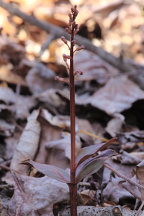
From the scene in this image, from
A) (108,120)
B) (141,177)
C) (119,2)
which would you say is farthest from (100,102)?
(119,2)

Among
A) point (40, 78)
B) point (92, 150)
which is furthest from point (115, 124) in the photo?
point (92, 150)

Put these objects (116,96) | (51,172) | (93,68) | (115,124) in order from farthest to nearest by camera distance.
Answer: (93,68), (116,96), (115,124), (51,172)

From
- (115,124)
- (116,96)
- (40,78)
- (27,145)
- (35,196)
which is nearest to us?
(35,196)

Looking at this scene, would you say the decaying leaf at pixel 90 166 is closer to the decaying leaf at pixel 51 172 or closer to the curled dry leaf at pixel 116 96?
the decaying leaf at pixel 51 172

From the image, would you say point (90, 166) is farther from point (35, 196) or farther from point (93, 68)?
point (93, 68)

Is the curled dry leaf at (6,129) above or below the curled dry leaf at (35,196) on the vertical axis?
above

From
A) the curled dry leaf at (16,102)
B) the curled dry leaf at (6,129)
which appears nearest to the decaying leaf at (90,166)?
Result: the curled dry leaf at (6,129)
